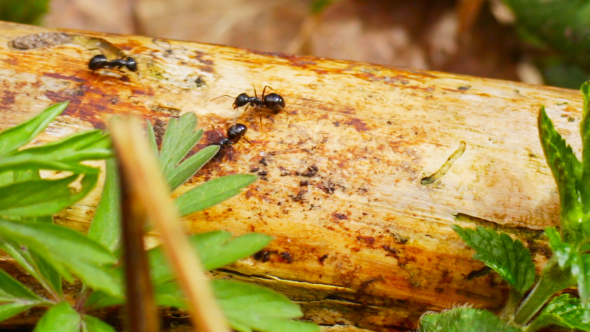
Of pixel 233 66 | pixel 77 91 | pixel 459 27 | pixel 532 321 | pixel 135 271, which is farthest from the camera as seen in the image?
pixel 459 27

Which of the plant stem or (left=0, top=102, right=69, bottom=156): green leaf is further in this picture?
the plant stem

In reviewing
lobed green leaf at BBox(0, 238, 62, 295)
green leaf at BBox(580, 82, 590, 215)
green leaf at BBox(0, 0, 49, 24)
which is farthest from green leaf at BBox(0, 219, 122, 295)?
green leaf at BBox(0, 0, 49, 24)

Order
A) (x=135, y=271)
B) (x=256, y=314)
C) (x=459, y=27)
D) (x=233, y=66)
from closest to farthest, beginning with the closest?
(x=135, y=271)
(x=256, y=314)
(x=233, y=66)
(x=459, y=27)

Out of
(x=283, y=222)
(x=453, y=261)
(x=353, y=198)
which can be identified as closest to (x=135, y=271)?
(x=283, y=222)

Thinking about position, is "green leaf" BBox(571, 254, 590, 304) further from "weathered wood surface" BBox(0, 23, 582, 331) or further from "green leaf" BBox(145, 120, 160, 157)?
"green leaf" BBox(145, 120, 160, 157)

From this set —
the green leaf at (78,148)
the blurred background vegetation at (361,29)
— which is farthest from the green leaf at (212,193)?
the blurred background vegetation at (361,29)

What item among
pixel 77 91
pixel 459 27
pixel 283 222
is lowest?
pixel 283 222

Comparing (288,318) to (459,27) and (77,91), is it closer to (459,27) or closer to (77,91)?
(77,91)
